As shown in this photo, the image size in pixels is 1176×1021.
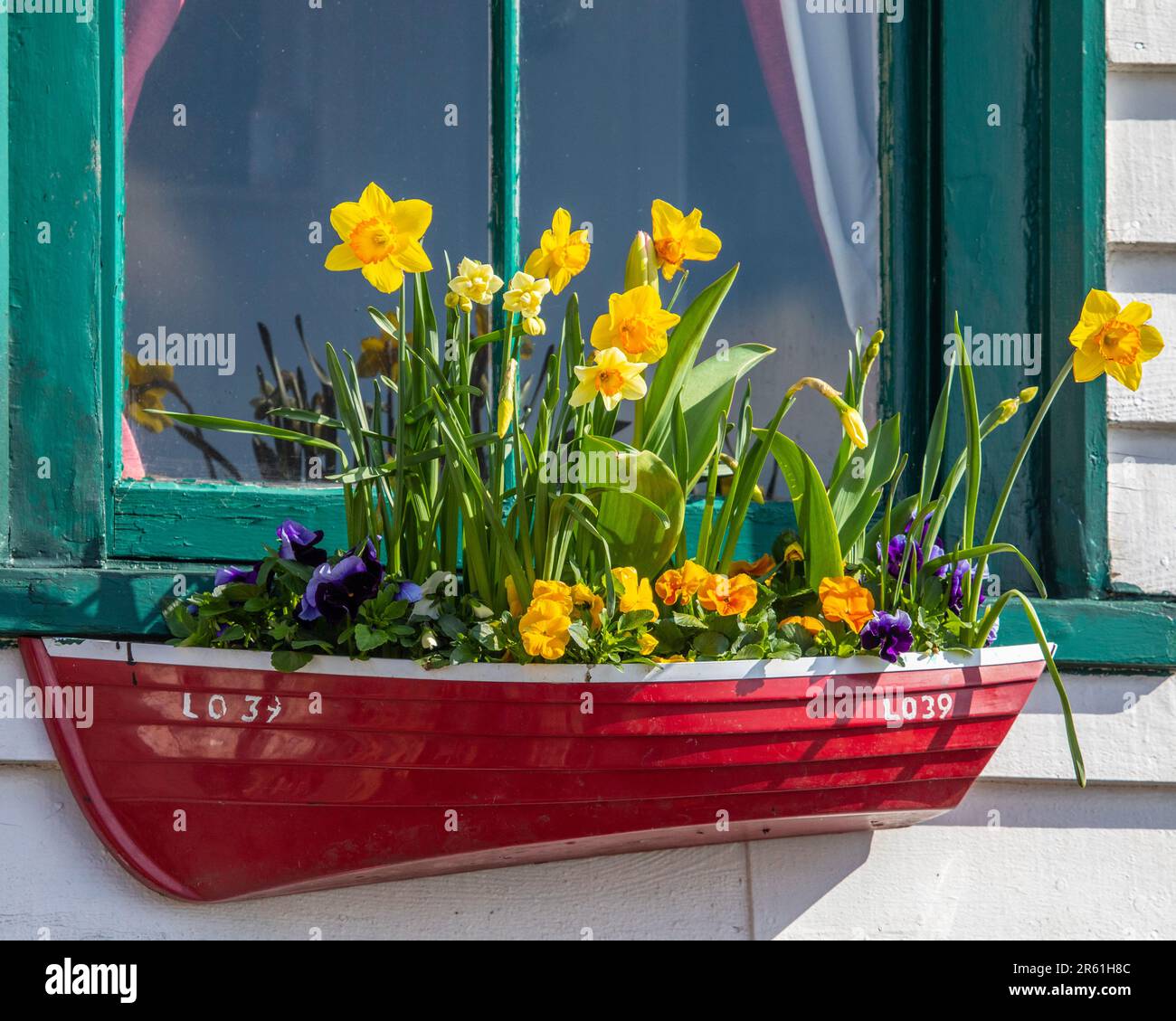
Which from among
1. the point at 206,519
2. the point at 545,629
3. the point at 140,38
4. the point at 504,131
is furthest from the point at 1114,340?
the point at 140,38

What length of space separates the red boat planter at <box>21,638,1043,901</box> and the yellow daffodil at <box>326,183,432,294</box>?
15.9 inches

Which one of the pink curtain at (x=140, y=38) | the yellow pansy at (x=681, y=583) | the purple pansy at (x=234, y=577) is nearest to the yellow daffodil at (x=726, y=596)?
the yellow pansy at (x=681, y=583)

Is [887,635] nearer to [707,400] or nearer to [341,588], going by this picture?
[707,400]

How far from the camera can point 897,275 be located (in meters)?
1.47

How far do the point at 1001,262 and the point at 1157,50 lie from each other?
333 millimetres

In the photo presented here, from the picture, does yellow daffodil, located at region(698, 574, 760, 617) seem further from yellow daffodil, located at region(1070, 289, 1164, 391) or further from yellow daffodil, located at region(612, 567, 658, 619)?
yellow daffodil, located at region(1070, 289, 1164, 391)

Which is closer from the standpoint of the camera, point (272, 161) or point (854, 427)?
point (854, 427)

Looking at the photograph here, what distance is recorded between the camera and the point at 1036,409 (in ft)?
4.67

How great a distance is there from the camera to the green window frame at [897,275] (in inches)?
52.7

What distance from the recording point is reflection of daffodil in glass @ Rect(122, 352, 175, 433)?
1.43 metres

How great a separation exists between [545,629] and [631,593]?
10 centimetres

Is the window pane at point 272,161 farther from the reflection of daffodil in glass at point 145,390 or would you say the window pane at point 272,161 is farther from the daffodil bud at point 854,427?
the daffodil bud at point 854,427

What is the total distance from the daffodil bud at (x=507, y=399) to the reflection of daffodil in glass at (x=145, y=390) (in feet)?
1.77
